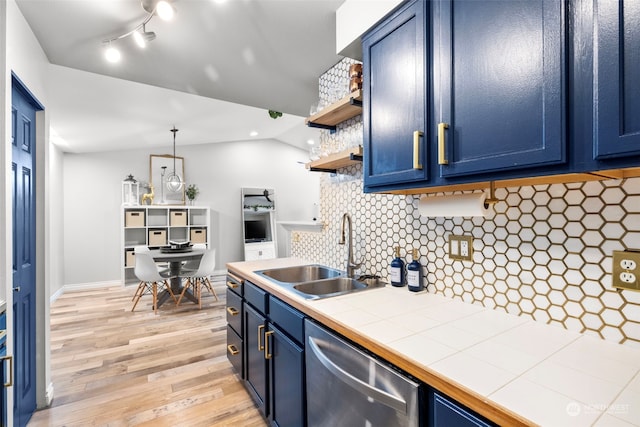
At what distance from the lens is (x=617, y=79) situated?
2.36 ft

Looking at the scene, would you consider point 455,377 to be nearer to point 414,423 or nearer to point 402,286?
point 414,423

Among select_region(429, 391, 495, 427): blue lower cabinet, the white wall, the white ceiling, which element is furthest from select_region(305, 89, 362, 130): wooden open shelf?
the white wall

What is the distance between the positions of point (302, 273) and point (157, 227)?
4.57 meters

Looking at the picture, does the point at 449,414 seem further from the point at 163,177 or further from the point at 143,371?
the point at 163,177

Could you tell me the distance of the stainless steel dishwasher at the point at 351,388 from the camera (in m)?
0.88

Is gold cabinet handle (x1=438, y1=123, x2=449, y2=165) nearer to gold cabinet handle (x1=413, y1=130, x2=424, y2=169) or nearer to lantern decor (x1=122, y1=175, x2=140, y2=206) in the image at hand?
gold cabinet handle (x1=413, y1=130, x2=424, y2=169)

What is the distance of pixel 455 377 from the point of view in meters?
0.77

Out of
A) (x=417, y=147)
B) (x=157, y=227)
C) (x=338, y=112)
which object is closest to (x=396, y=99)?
(x=417, y=147)

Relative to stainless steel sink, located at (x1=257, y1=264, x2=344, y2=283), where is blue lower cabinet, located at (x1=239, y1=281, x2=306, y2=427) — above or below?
below

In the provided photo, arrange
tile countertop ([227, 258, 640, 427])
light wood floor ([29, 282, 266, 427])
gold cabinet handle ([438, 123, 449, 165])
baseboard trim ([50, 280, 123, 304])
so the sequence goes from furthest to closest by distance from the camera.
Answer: baseboard trim ([50, 280, 123, 304]) → light wood floor ([29, 282, 266, 427]) → gold cabinet handle ([438, 123, 449, 165]) → tile countertop ([227, 258, 640, 427])

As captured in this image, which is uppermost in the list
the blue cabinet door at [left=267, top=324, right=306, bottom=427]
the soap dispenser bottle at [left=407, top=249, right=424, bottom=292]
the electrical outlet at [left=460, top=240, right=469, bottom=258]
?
the electrical outlet at [left=460, top=240, right=469, bottom=258]

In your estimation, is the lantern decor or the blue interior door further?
the lantern decor

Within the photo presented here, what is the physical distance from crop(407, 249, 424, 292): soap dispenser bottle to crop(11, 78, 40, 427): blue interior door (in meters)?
2.13

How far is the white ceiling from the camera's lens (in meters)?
1.79
